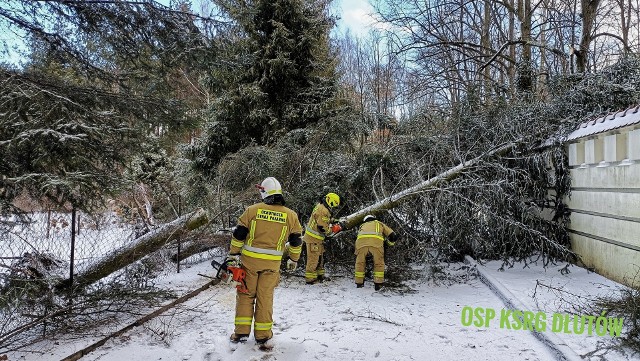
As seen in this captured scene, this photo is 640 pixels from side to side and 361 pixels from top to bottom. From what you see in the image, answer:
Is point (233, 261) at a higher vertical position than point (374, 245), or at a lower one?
higher

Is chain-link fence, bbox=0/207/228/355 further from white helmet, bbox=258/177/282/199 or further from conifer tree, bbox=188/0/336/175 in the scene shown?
conifer tree, bbox=188/0/336/175

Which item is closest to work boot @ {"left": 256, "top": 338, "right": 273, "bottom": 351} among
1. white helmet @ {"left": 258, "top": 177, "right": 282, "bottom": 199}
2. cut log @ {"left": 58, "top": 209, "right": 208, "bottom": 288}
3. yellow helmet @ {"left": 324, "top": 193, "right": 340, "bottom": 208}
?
white helmet @ {"left": 258, "top": 177, "right": 282, "bottom": 199}

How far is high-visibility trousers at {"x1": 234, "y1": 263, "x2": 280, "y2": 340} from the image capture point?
3.95 meters

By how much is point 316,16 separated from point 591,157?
26.9 feet

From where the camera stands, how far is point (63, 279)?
4484 millimetres

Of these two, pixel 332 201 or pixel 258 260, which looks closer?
pixel 258 260

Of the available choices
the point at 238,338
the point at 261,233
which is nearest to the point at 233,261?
the point at 261,233

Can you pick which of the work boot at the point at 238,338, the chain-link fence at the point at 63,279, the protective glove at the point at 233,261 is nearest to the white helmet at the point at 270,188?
the protective glove at the point at 233,261

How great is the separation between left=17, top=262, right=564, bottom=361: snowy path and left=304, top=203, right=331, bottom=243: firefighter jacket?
3.00 feet

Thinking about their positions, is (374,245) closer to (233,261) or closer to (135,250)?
(233,261)

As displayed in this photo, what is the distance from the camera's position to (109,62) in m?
4.96

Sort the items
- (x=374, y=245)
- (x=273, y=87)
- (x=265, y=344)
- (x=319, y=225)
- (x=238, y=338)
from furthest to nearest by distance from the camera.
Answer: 1. (x=273, y=87)
2. (x=319, y=225)
3. (x=374, y=245)
4. (x=238, y=338)
5. (x=265, y=344)

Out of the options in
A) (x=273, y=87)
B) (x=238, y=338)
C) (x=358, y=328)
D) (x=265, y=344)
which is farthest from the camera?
Result: (x=273, y=87)

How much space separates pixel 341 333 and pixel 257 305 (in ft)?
3.15
